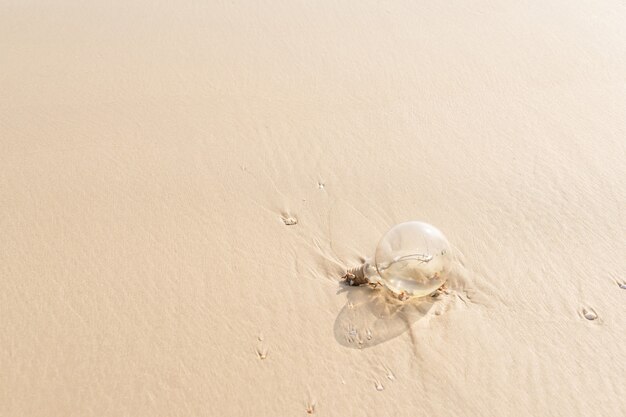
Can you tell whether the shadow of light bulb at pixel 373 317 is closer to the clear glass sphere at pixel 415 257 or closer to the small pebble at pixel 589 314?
the clear glass sphere at pixel 415 257

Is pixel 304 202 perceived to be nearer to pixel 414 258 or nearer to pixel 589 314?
pixel 414 258

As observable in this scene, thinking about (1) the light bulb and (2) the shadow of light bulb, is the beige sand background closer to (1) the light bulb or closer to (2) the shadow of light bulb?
(2) the shadow of light bulb

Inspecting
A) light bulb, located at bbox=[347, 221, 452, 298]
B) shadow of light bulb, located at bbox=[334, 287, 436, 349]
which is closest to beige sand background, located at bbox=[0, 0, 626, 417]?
shadow of light bulb, located at bbox=[334, 287, 436, 349]

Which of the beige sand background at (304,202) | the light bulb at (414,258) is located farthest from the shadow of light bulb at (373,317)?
the light bulb at (414,258)

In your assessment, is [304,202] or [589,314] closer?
[589,314]

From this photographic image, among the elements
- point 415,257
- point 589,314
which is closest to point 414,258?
point 415,257

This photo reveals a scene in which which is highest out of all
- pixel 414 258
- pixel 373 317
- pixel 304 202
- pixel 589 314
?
pixel 304 202

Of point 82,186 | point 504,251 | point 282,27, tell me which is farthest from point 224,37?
point 504,251
